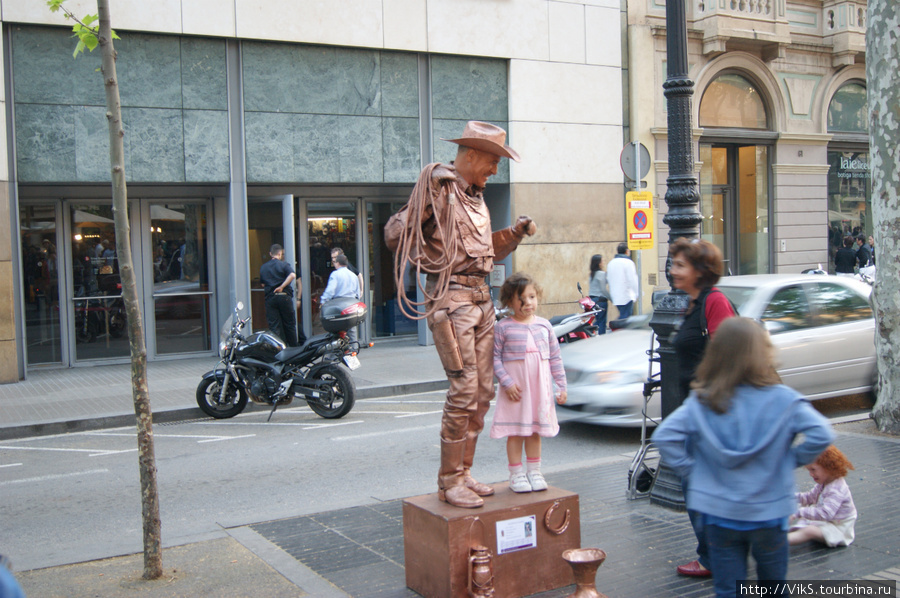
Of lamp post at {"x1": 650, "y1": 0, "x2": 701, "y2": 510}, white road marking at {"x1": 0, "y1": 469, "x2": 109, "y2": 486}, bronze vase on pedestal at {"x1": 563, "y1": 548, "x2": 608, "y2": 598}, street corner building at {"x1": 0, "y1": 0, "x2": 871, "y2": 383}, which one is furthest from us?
street corner building at {"x1": 0, "y1": 0, "x2": 871, "y2": 383}

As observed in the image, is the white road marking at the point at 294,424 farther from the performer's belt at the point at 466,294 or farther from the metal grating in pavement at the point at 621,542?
the performer's belt at the point at 466,294

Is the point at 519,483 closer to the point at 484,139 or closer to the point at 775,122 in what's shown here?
the point at 484,139

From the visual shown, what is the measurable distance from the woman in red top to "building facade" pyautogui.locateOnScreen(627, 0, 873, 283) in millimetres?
14350

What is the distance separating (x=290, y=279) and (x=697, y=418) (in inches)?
446

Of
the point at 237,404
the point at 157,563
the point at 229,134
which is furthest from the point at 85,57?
the point at 157,563

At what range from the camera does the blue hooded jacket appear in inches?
127

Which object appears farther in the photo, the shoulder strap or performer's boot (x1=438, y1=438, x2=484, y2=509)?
the shoulder strap

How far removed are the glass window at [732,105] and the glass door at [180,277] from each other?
11.3 meters

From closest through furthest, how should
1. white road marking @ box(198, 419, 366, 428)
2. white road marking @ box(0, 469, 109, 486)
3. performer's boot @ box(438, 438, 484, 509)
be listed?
performer's boot @ box(438, 438, 484, 509) < white road marking @ box(0, 469, 109, 486) < white road marking @ box(198, 419, 366, 428)

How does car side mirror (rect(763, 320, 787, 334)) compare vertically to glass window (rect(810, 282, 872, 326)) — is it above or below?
below

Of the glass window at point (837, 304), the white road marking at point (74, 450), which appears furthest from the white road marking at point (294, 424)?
the glass window at point (837, 304)

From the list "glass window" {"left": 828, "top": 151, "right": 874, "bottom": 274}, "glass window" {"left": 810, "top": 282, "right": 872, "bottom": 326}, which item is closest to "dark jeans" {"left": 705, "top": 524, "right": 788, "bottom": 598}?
"glass window" {"left": 810, "top": 282, "right": 872, "bottom": 326}

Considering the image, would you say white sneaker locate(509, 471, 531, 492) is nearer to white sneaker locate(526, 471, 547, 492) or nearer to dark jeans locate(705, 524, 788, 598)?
white sneaker locate(526, 471, 547, 492)

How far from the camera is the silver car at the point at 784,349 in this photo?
26.9 feet
